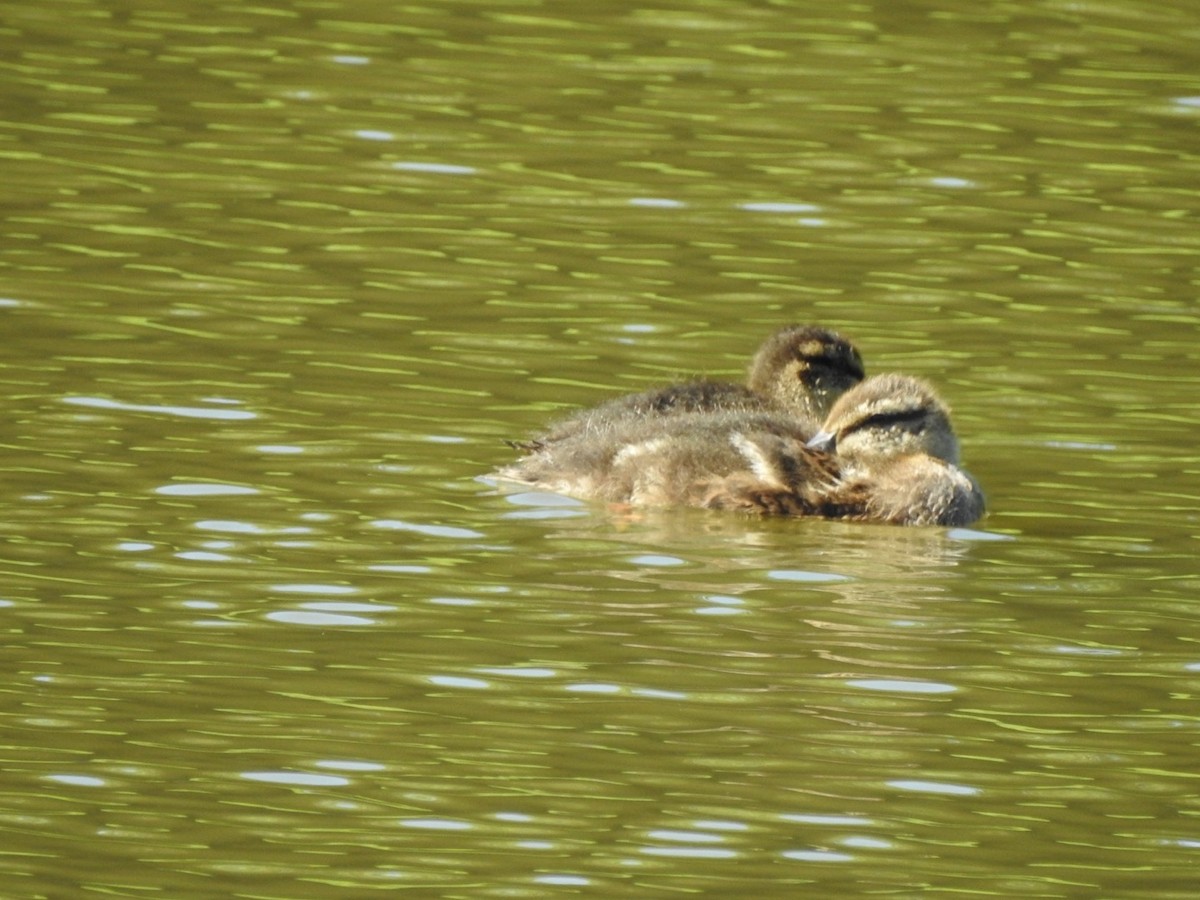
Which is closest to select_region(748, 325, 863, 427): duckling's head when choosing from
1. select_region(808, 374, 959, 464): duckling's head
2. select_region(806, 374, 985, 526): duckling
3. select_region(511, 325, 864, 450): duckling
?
select_region(511, 325, 864, 450): duckling

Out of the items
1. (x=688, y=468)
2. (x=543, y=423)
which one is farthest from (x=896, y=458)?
(x=543, y=423)

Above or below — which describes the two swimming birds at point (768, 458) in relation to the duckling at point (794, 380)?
below

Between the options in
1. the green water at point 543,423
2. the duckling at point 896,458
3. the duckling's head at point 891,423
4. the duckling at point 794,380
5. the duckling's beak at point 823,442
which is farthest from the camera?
the duckling at point 794,380

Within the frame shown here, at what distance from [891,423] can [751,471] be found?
1.81 ft

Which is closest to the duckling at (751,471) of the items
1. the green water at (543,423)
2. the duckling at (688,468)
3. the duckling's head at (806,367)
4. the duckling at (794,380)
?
the duckling at (688,468)

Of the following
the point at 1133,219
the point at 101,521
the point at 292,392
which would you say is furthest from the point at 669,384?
the point at 1133,219

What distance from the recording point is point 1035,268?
1170 cm

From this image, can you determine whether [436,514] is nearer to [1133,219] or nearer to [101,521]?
[101,521]

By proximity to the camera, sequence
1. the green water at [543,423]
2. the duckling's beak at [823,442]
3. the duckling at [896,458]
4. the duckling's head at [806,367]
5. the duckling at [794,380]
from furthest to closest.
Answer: the duckling's head at [806,367]
the duckling at [794,380]
the duckling's beak at [823,442]
the duckling at [896,458]
the green water at [543,423]

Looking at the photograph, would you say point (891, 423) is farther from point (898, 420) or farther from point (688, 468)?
point (688, 468)

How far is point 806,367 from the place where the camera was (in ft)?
31.9

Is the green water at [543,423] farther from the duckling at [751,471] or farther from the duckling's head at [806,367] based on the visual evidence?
the duckling's head at [806,367]

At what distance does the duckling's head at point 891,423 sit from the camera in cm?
913

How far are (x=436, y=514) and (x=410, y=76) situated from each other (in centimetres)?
576
